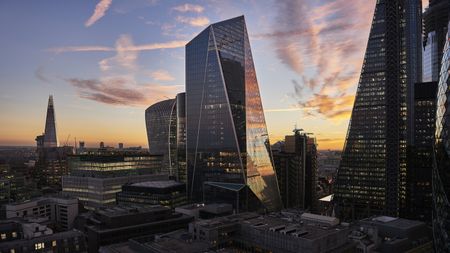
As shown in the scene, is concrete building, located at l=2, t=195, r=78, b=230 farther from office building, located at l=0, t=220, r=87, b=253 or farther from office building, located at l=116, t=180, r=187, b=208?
office building, located at l=0, t=220, r=87, b=253

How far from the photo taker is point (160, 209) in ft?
401

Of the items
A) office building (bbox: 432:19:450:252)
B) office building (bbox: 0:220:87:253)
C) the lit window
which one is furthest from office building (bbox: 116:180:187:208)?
office building (bbox: 432:19:450:252)

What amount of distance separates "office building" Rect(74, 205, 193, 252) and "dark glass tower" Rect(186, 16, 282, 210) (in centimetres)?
5333

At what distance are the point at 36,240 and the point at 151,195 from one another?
280 feet

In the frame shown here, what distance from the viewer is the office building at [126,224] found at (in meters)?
105

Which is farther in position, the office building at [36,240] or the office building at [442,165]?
the office building at [36,240]

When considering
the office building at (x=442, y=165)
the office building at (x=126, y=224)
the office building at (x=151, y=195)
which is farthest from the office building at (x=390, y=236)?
the office building at (x=151, y=195)

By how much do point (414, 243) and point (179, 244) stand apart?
7271 cm

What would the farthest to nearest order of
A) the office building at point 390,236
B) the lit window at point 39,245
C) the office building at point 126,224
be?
the office building at point 390,236
the office building at point 126,224
the lit window at point 39,245

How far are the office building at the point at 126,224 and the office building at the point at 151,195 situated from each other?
48.5m

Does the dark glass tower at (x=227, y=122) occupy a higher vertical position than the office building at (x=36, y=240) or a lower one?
higher

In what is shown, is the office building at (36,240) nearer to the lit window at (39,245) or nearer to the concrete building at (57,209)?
the lit window at (39,245)

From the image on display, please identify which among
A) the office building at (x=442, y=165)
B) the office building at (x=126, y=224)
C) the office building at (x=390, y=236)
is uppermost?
the office building at (x=442, y=165)

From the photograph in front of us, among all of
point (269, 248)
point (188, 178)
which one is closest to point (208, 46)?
point (188, 178)
